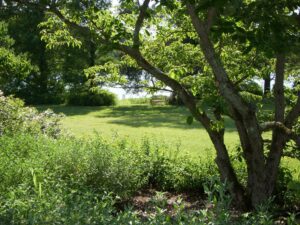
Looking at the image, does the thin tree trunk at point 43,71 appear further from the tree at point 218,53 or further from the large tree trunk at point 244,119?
the large tree trunk at point 244,119

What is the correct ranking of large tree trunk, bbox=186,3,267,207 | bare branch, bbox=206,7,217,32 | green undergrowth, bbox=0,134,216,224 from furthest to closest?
large tree trunk, bbox=186,3,267,207
bare branch, bbox=206,7,217,32
green undergrowth, bbox=0,134,216,224

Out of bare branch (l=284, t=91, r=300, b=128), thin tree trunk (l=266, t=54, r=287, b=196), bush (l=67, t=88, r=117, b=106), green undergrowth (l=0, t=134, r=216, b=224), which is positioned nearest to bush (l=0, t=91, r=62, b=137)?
green undergrowth (l=0, t=134, r=216, b=224)

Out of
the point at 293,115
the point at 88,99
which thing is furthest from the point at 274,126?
the point at 88,99

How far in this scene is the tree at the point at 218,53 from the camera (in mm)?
3406

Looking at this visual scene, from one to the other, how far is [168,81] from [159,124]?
38.4 ft

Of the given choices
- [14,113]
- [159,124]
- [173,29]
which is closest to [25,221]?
[173,29]

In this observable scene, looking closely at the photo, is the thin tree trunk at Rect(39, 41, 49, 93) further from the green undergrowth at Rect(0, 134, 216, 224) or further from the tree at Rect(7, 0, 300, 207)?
the tree at Rect(7, 0, 300, 207)

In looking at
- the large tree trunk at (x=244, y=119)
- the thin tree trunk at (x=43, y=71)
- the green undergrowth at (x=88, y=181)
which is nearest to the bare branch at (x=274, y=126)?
the large tree trunk at (x=244, y=119)

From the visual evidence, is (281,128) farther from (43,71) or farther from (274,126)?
(43,71)

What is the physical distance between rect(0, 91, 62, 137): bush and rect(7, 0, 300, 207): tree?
3379 millimetres

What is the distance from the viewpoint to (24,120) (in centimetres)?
884

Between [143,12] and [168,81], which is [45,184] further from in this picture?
[143,12]

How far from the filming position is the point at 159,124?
1623cm

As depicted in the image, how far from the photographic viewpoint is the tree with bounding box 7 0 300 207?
3.41 metres
